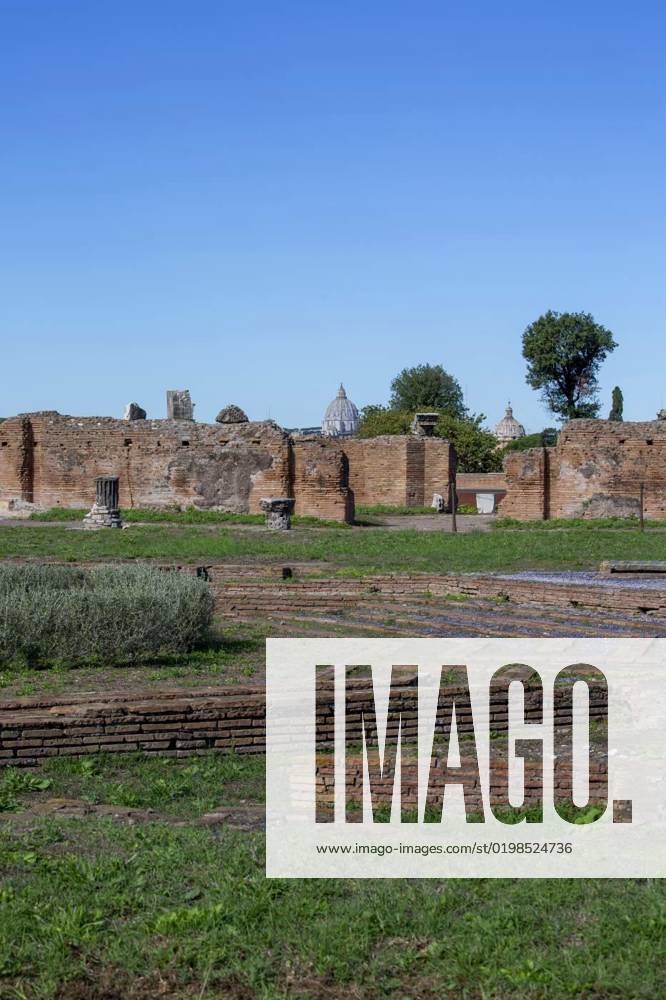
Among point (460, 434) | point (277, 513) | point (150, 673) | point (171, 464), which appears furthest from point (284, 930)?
point (460, 434)

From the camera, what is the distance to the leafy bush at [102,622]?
921cm

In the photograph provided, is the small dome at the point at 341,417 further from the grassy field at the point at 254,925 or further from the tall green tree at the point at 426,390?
the grassy field at the point at 254,925

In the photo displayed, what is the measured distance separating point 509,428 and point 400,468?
58.9m

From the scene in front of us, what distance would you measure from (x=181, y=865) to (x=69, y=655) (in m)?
4.84

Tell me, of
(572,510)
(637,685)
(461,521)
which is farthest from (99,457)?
(637,685)

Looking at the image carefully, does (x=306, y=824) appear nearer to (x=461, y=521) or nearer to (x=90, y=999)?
(x=90, y=999)

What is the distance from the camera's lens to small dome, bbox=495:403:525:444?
292 ft

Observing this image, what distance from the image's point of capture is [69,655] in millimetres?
9281

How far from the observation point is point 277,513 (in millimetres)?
22891

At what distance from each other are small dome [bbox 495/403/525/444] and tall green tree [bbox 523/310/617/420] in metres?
26.3

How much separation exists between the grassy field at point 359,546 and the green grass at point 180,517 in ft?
6.56

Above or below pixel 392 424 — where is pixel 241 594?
below

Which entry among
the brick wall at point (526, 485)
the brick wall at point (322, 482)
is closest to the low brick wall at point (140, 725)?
the brick wall at point (322, 482)

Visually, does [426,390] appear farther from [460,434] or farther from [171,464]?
[171,464]
